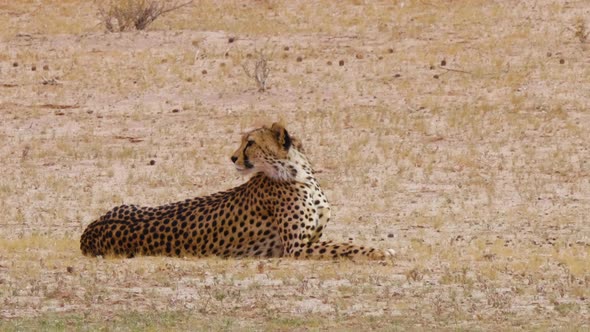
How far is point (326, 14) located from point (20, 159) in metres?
11.0

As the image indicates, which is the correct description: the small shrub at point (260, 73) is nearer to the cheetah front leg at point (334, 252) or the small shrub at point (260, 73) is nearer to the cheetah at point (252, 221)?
the cheetah at point (252, 221)

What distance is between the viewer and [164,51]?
27.4 meters

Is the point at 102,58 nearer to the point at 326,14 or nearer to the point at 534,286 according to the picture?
the point at 326,14

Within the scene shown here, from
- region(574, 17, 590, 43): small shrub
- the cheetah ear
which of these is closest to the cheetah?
the cheetah ear

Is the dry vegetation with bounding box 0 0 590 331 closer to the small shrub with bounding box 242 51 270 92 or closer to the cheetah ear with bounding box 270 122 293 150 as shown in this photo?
the small shrub with bounding box 242 51 270 92

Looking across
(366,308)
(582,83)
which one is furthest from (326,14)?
(366,308)

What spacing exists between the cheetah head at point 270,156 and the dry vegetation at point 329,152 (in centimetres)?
78

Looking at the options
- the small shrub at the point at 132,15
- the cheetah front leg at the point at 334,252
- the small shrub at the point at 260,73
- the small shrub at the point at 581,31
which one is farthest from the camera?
the small shrub at the point at 132,15

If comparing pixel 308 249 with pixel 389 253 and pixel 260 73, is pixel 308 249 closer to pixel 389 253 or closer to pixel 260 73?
pixel 389 253

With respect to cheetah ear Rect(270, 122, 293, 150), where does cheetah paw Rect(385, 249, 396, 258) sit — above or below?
below

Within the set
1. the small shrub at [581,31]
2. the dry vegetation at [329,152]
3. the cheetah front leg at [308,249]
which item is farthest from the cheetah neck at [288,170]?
the small shrub at [581,31]

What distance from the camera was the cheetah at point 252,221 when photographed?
13.5 meters

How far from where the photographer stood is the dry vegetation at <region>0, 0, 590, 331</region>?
38.9 feet

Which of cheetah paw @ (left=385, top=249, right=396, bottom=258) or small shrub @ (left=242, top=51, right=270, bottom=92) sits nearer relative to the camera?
cheetah paw @ (left=385, top=249, right=396, bottom=258)
